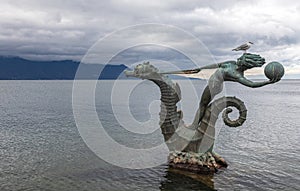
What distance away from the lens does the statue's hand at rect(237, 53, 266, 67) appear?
20906 mm

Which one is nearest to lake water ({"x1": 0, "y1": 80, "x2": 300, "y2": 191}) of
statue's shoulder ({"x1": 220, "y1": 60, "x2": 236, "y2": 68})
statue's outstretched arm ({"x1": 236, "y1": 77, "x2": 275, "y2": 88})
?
statue's outstretched arm ({"x1": 236, "y1": 77, "x2": 275, "y2": 88})

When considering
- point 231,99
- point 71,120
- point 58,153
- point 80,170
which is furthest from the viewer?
point 71,120

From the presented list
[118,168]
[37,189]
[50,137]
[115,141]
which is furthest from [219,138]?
[37,189]

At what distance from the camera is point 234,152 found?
31.7 meters

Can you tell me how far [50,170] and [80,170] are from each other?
2233mm

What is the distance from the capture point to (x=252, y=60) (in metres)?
20.9

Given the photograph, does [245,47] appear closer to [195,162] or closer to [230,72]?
[230,72]

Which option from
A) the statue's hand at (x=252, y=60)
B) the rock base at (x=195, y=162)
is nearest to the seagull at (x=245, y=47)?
the statue's hand at (x=252, y=60)

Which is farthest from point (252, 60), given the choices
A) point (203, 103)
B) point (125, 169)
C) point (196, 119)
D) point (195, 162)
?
point (125, 169)

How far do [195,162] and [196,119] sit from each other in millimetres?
2954

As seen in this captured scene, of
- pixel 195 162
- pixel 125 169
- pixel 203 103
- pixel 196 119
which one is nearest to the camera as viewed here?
pixel 203 103

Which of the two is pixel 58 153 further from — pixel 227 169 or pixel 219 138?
pixel 219 138

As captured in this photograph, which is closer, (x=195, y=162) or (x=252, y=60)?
(x=252, y=60)

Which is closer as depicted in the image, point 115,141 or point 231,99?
point 231,99
